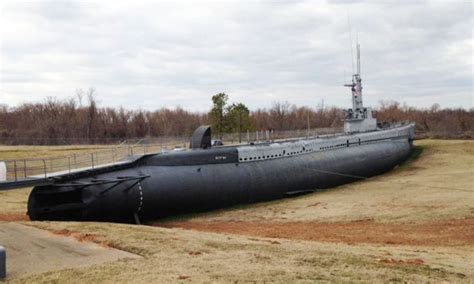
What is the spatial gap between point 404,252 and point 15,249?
9139 millimetres

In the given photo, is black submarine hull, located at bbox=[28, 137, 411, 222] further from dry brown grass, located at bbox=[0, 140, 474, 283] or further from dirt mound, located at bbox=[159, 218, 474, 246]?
dirt mound, located at bbox=[159, 218, 474, 246]

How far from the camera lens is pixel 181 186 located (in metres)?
20.7

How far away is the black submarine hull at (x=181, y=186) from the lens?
59.1ft

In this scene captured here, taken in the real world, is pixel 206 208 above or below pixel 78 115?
below

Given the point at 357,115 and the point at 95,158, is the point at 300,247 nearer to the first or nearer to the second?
the point at 95,158

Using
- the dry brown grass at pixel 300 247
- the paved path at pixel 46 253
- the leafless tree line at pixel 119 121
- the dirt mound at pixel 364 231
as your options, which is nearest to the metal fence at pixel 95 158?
the dry brown grass at pixel 300 247

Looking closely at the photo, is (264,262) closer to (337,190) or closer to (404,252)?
(404,252)

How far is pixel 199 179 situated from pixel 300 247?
10.2 m

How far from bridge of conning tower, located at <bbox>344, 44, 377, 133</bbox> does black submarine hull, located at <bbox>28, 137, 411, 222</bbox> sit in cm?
1345

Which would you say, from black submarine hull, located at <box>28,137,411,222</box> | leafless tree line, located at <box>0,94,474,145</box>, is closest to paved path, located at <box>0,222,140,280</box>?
black submarine hull, located at <box>28,137,411,222</box>

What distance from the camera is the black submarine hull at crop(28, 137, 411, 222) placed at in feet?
59.1

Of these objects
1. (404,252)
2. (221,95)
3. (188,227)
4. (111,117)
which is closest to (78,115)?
(111,117)

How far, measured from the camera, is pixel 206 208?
21.8 metres

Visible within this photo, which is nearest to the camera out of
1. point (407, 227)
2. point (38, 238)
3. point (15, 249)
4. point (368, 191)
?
point (15, 249)
